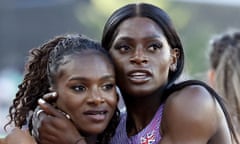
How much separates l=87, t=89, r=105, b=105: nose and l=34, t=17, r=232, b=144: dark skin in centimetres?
14

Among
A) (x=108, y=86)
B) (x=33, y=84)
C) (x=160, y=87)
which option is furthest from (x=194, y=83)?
(x=33, y=84)

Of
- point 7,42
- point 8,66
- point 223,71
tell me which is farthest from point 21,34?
point 223,71

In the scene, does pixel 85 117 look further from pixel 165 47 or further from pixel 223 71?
pixel 223 71

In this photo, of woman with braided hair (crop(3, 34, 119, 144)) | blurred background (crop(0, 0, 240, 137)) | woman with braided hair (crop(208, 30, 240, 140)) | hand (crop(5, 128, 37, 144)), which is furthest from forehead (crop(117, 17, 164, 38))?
blurred background (crop(0, 0, 240, 137))

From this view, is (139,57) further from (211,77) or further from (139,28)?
(211,77)

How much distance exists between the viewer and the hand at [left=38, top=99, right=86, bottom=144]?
3.12 meters

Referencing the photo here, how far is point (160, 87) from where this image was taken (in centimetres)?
319

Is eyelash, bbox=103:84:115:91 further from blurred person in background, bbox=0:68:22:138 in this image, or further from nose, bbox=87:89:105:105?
blurred person in background, bbox=0:68:22:138

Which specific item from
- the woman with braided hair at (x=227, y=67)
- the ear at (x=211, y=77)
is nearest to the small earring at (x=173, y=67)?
the woman with braided hair at (x=227, y=67)

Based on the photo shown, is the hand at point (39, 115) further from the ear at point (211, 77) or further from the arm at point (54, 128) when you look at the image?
the ear at point (211, 77)

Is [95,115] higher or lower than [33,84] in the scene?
lower

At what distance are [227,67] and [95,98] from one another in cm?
189

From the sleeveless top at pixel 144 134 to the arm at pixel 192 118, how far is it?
0.07 meters

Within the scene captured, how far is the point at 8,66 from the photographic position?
24.5 metres
